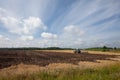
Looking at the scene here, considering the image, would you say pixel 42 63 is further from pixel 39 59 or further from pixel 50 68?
pixel 50 68

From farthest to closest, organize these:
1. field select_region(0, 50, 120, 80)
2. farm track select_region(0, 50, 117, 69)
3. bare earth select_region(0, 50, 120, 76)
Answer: farm track select_region(0, 50, 117, 69), bare earth select_region(0, 50, 120, 76), field select_region(0, 50, 120, 80)

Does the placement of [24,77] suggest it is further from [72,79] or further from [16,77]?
[72,79]

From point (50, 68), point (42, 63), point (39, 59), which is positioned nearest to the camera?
point (50, 68)

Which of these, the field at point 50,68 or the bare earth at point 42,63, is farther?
the bare earth at point 42,63

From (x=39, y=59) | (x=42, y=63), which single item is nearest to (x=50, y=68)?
(x=42, y=63)

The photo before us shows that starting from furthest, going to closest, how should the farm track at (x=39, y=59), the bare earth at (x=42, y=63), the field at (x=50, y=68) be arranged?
the farm track at (x=39, y=59) → the bare earth at (x=42, y=63) → the field at (x=50, y=68)

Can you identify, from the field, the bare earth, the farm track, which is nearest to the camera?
the field

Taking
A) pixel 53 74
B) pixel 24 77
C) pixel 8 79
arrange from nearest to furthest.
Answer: pixel 8 79
pixel 24 77
pixel 53 74

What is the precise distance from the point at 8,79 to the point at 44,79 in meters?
1.96

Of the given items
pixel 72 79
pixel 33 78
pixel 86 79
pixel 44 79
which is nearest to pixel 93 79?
pixel 86 79

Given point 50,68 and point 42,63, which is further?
point 42,63

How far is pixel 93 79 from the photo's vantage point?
33.3ft

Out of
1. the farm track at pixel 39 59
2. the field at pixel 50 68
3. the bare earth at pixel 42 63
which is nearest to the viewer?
the field at pixel 50 68

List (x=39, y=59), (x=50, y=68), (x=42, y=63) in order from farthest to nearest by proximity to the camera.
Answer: (x=39, y=59), (x=42, y=63), (x=50, y=68)
